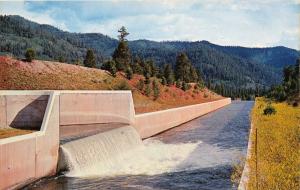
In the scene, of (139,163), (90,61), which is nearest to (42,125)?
(139,163)

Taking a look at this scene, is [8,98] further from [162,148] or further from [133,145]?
[162,148]

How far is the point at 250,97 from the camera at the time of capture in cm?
19838

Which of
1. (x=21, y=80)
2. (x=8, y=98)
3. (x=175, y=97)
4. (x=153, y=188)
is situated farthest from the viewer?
(x=175, y=97)

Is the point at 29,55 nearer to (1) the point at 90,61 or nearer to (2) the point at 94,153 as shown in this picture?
(1) the point at 90,61

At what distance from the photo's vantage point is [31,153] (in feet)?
65.4

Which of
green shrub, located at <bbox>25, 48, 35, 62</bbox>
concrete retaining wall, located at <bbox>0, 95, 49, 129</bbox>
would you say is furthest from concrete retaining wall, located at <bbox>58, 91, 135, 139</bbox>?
green shrub, located at <bbox>25, 48, 35, 62</bbox>

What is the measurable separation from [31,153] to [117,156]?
26.6 ft

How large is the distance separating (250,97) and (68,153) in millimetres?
182423

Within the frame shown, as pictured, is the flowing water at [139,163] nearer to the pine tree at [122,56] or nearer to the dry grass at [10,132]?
the dry grass at [10,132]

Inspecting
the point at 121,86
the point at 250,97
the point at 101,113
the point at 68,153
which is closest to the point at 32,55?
the point at 121,86

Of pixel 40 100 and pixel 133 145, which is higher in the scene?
pixel 40 100

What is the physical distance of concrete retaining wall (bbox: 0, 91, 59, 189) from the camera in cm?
1783

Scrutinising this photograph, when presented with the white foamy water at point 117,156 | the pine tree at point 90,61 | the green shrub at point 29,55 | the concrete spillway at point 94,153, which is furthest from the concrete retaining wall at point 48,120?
the pine tree at point 90,61

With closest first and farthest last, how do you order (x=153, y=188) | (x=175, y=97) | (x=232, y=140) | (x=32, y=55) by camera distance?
(x=153, y=188) → (x=232, y=140) → (x=32, y=55) → (x=175, y=97)
